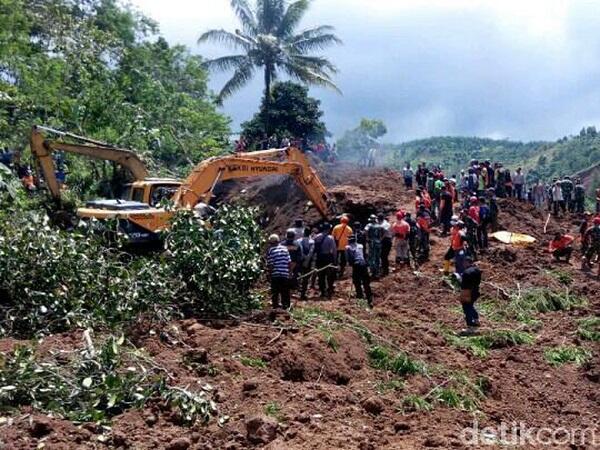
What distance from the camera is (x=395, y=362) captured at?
9.84m

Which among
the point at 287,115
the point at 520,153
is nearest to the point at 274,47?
the point at 287,115

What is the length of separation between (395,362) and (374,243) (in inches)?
263

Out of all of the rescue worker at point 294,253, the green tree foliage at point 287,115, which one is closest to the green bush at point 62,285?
the rescue worker at point 294,253

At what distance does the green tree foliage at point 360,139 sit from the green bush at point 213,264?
78.7 ft

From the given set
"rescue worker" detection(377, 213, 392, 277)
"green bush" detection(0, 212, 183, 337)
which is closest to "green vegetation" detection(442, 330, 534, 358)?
"rescue worker" detection(377, 213, 392, 277)

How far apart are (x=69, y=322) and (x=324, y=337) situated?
11.2ft

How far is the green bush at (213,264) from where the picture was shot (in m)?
11.2

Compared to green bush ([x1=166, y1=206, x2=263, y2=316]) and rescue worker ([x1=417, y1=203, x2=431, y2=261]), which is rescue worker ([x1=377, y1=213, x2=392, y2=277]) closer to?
rescue worker ([x1=417, y1=203, x2=431, y2=261])

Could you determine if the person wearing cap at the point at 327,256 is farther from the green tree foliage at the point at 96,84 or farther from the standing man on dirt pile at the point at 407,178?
the standing man on dirt pile at the point at 407,178

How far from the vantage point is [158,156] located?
25.2m

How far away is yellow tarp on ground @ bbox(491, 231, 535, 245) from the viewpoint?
1933 cm

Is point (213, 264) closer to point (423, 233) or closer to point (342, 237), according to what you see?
point (342, 237)

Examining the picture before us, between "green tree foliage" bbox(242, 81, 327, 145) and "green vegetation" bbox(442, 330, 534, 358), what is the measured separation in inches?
750

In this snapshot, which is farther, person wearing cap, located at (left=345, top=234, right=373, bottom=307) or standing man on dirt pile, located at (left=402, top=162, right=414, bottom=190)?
standing man on dirt pile, located at (left=402, top=162, right=414, bottom=190)
